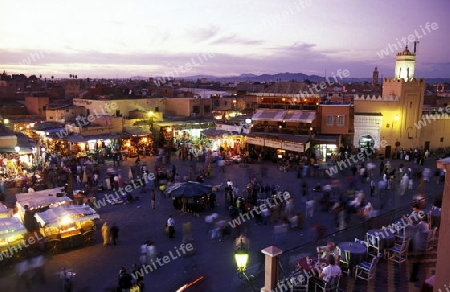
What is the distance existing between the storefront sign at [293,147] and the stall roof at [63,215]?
14154 mm

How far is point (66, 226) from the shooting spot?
11.8 meters

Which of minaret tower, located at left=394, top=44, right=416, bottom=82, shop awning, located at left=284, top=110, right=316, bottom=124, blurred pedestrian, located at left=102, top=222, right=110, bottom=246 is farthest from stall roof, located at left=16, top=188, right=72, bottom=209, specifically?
minaret tower, located at left=394, top=44, right=416, bottom=82

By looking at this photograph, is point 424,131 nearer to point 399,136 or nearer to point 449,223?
point 399,136

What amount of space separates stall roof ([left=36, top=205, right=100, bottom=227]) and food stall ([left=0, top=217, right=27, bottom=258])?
0.63 m

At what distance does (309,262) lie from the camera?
883 cm

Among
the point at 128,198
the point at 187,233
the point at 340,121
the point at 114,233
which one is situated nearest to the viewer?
the point at 114,233

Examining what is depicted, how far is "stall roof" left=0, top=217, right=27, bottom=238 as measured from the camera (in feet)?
34.8

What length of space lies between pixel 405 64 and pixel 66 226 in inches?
1021

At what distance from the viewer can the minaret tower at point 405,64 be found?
28656mm

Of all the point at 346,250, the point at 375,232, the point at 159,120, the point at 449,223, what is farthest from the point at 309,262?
the point at 159,120

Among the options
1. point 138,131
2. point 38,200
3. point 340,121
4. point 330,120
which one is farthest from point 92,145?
point 340,121

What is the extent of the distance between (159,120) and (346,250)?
2371 cm

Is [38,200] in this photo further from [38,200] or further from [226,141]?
[226,141]

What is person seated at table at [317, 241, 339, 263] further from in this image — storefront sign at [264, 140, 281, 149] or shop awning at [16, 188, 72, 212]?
storefront sign at [264, 140, 281, 149]
